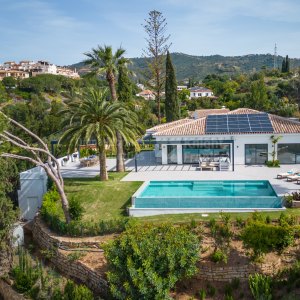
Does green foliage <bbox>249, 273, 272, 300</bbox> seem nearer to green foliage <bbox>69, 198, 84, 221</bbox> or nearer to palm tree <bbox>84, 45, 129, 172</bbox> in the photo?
green foliage <bbox>69, 198, 84, 221</bbox>

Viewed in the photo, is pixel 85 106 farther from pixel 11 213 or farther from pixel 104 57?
pixel 11 213

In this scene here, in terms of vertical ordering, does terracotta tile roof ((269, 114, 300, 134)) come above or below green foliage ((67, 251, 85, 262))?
above

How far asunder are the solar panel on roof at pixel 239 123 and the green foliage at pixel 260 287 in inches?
670

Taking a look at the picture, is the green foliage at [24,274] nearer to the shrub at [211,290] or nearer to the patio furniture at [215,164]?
the shrub at [211,290]

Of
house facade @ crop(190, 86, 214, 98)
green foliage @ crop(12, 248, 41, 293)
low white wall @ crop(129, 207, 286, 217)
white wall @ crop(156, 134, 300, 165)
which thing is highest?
house facade @ crop(190, 86, 214, 98)

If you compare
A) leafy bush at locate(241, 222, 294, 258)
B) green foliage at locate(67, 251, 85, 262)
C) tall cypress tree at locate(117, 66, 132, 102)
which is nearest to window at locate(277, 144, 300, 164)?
leafy bush at locate(241, 222, 294, 258)

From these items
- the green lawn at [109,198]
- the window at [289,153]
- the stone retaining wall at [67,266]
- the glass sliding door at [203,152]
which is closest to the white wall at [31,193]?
the green lawn at [109,198]

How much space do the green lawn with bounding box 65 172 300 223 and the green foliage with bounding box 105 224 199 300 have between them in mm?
3664

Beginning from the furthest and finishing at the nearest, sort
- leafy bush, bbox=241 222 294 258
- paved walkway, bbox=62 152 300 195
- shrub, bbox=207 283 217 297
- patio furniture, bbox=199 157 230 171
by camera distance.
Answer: patio furniture, bbox=199 157 230 171 < paved walkway, bbox=62 152 300 195 < leafy bush, bbox=241 222 294 258 < shrub, bbox=207 283 217 297

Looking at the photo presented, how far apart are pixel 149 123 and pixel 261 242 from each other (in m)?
54.1

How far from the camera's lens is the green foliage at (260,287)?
48.0 feet

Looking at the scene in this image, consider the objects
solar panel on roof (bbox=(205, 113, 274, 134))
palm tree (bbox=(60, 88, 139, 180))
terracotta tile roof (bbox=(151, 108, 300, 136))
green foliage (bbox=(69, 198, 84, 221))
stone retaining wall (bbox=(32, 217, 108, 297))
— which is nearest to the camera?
stone retaining wall (bbox=(32, 217, 108, 297))

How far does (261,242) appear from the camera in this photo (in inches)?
625

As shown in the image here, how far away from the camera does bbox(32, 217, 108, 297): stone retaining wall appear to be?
1680 centimetres
